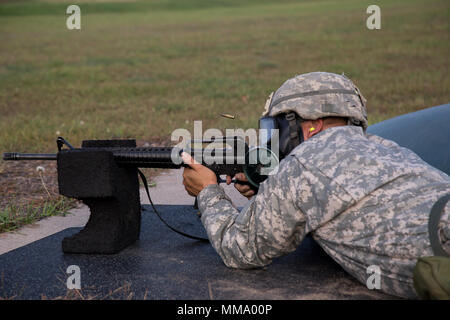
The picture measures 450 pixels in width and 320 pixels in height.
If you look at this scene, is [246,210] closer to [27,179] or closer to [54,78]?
[27,179]

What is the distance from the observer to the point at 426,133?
13.7ft

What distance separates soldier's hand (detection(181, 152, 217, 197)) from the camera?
3.10m

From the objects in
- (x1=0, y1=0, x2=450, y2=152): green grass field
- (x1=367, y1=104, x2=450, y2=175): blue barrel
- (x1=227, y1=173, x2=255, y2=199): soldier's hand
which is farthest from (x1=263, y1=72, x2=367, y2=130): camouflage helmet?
(x1=0, y1=0, x2=450, y2=152): green grass field

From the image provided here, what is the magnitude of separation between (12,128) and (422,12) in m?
22.5

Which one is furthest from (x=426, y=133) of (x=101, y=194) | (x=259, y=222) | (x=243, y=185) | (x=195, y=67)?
(x=195, y=67)

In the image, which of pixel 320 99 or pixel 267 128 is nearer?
pixel 320 99

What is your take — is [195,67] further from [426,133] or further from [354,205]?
[354,205]

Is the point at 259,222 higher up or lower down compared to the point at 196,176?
lower down

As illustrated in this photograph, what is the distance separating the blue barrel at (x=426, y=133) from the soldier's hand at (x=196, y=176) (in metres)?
1.75

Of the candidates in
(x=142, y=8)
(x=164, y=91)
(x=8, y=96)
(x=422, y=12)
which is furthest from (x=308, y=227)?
(x=142, y=8)

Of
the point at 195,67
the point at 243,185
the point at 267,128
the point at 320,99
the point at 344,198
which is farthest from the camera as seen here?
the point at 195,67

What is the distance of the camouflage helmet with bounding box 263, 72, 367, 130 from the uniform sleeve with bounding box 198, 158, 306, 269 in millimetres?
336

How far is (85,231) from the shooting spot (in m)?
3.48

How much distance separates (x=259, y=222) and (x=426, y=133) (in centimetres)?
213
